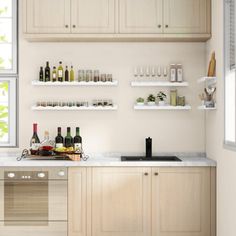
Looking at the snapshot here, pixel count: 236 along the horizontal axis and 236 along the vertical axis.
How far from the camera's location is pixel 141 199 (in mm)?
4219

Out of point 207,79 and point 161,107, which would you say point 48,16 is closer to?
point 161,107

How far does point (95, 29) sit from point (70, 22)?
255 mm

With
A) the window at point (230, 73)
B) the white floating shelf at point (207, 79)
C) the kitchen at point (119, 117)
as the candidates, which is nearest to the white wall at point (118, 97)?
the kitchen at point (119, 117)

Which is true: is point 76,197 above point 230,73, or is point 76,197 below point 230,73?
below

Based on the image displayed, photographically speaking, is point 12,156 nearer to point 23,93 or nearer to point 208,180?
point 23,93

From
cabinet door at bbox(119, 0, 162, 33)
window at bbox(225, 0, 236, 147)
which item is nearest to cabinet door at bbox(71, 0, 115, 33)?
cabinet door at bbox(119, 0, 162, 33)

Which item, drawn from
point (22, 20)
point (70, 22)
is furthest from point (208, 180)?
point (22, 20)

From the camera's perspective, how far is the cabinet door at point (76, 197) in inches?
165

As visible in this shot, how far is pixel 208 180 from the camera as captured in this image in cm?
420

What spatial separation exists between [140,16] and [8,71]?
150 centimetres

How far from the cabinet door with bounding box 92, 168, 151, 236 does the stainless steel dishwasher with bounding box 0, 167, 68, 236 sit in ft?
1.01

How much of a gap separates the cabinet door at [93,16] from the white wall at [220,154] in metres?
1.00

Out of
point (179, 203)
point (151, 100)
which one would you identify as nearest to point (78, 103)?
point (151, 100)

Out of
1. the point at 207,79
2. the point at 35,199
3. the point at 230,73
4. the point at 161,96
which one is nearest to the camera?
the point at 230,73
